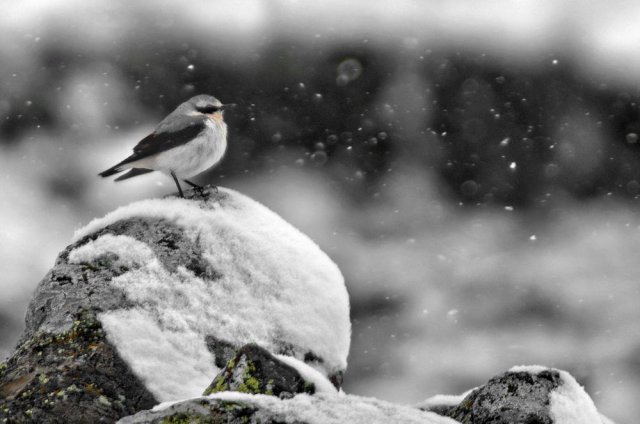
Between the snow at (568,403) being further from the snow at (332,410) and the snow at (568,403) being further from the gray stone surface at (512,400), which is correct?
the snow at (332,410)

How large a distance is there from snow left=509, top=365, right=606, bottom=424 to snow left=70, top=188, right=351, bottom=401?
154 centimetres

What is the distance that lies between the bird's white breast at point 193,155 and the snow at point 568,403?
10.8 ft

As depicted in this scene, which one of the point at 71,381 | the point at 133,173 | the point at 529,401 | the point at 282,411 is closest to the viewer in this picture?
the point at 282,411

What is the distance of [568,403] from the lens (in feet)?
10.1

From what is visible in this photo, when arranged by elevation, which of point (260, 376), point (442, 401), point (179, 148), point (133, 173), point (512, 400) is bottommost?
point (260, 376)

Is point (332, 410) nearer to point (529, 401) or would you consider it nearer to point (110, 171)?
point (529, 401)

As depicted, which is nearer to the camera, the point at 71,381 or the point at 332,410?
the point at 332,410

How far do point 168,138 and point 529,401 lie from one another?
3661mm

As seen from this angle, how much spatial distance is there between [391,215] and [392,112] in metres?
2.54

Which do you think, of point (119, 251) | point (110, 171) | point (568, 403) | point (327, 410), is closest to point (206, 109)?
point (110, 171)

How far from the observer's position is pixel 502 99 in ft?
54.1

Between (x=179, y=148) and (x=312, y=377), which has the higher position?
(x=179, y=148)

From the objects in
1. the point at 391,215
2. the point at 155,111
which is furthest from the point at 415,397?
the point at 155,111

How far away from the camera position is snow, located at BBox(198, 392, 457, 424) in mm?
2604
